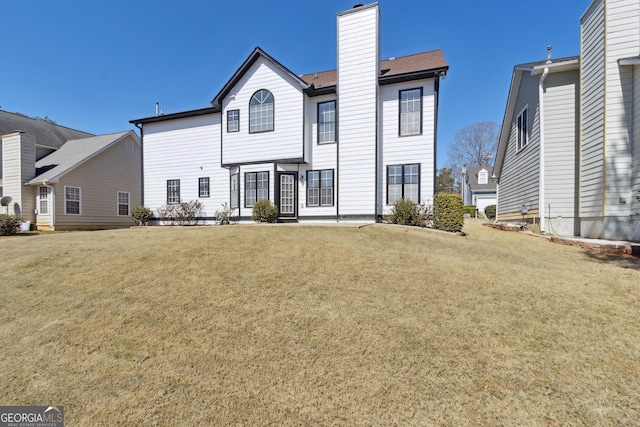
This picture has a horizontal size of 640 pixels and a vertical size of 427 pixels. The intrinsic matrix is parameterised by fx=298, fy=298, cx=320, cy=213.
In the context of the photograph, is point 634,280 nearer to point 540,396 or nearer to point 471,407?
point 540,396

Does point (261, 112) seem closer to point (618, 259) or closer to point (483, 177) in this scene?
point (618, 259)

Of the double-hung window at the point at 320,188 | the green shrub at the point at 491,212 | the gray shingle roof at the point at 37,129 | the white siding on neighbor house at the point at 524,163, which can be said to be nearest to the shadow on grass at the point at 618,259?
the white siding on neighbor house at the point at 524,163

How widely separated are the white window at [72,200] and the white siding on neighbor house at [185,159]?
510 centimetres

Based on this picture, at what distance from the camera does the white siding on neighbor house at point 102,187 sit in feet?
60.3

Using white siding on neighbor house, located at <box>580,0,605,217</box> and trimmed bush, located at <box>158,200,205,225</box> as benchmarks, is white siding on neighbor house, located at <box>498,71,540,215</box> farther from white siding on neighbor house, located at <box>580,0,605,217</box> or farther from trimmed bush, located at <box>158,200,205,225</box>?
trimmed bush, located at <box>158,200,205,225</box>

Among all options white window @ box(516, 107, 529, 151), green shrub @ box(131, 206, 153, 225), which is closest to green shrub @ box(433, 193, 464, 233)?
white window @ box(516, 107, 529, 151)

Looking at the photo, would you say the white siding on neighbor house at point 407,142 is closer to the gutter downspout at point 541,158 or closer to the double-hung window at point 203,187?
the gutter downspout at point 541,158

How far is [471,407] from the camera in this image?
8.90ft

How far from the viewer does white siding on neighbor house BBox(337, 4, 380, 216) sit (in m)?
13.4

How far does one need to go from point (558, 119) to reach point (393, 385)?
12497 millimetres

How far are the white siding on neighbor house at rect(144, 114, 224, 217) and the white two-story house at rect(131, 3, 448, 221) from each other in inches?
3.1

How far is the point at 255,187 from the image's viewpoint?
15.0 meters

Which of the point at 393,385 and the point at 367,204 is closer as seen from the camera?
the point at 393,385

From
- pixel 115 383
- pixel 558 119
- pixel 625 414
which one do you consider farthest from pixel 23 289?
pixel 558 119
